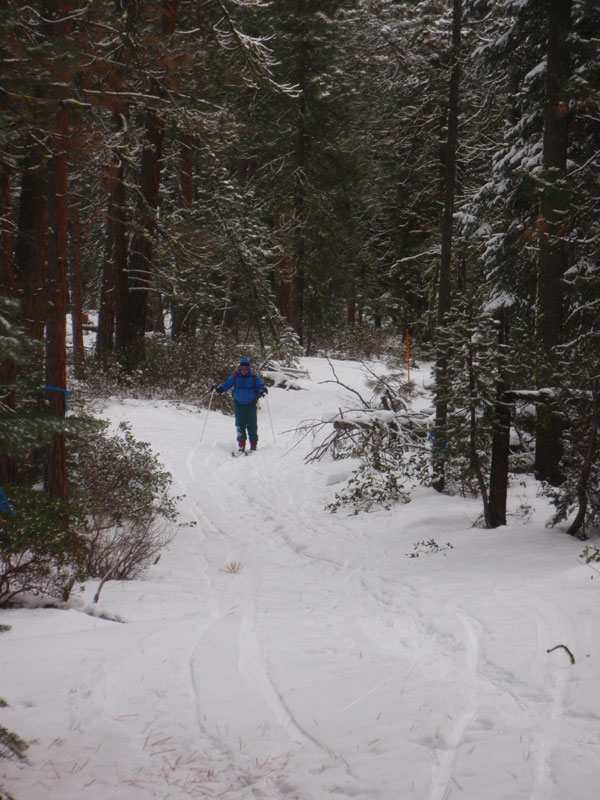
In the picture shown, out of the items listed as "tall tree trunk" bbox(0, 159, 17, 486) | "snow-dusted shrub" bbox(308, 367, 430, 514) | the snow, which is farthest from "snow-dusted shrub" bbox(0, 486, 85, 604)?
"snow-dusted shrub" bbox(308, 367, 430, 514)

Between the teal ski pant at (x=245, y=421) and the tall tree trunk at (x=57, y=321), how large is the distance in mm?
7055

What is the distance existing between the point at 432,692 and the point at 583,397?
381cm

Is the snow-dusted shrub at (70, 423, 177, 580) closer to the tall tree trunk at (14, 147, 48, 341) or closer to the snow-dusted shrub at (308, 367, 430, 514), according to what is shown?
the tall tree trunk at (14, 147, 48, 341)

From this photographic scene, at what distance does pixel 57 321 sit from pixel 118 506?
7.96 feet

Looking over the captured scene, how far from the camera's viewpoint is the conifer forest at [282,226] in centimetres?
592

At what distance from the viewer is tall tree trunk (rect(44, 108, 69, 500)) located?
21.5 feet

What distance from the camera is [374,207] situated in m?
26.5

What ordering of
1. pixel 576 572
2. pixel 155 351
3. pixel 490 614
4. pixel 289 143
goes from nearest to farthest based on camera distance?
1. pixel 490 614
2. pixel 576 572
3. pixel 155 351
4. pixel 289 143

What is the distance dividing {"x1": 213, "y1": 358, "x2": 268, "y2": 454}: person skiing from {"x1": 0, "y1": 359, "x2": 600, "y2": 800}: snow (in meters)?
6.23

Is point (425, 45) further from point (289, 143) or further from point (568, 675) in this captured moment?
point (289, 143)

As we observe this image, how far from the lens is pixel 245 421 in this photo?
14.0 meters

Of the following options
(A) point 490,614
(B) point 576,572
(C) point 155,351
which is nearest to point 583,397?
(B) point 576,572

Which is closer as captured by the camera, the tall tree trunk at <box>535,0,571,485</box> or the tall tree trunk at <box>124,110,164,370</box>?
the tall tree trunk at <box>535,0,571,485</box>

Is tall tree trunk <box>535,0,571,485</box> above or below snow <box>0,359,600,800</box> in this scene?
above
